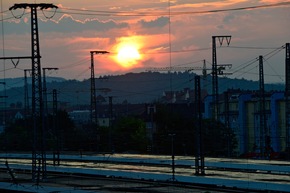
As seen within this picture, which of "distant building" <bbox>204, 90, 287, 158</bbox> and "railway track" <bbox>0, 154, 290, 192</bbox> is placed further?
"distant building" <bbox>204, 90, 287, 158</bbox>

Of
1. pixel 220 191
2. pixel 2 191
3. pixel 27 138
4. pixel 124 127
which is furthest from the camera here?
pixel 124 127

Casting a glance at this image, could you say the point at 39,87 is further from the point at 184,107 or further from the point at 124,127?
the point at 184,107

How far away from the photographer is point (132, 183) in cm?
4466

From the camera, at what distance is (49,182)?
4575 cm

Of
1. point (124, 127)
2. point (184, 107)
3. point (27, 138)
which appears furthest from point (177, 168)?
point (184, 107)

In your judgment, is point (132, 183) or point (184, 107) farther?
point (184, 107)

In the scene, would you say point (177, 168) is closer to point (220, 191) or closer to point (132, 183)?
point (132, 183)

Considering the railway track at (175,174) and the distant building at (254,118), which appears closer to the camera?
the railway track at (175,174)

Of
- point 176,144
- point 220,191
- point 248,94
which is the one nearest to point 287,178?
point 220,191

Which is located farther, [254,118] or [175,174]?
[254,118]

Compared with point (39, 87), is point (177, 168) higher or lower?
lower

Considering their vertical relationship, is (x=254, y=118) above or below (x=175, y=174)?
above

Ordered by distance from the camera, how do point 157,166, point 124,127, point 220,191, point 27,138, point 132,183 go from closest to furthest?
1. point 220,191
2. point 132,183
3. point 157,166
4. point 27,138
5. point 124,127

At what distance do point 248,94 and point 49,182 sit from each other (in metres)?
78.4
